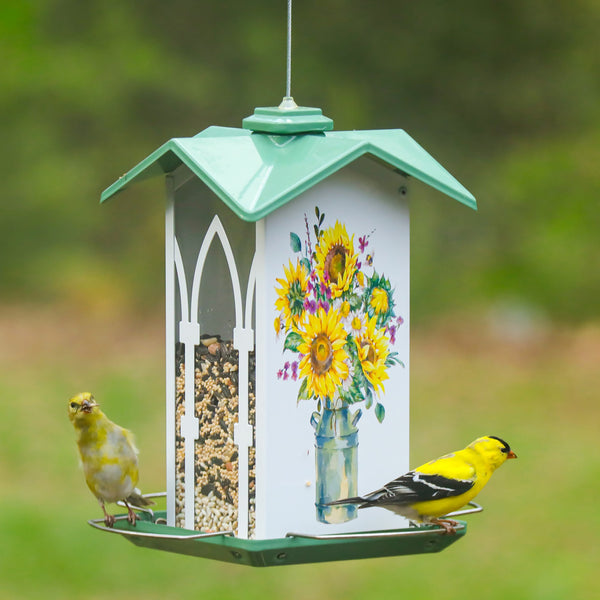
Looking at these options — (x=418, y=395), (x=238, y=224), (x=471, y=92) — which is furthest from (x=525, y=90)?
(x=238, y=224)

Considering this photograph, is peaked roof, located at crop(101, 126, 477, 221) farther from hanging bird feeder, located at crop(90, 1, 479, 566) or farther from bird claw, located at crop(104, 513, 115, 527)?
bird claw, located at crop(104, 513, 115, 527)

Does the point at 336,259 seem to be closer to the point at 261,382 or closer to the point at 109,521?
the point at 261,382

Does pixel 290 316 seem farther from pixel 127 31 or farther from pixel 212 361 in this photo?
pixel 127 31

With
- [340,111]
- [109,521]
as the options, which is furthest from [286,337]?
[340,111]

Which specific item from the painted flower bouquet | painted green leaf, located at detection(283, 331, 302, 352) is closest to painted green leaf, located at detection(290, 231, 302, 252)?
the painted flower bouquet

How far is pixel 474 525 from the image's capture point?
9906mm

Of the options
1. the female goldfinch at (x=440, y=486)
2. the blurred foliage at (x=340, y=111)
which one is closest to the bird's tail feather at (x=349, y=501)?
the female goldfinch at (x=440, y=486)

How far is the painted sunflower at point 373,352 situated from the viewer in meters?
3.91

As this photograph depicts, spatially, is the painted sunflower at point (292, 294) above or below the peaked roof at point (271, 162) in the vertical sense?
below

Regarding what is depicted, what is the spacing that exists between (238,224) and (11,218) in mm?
9251

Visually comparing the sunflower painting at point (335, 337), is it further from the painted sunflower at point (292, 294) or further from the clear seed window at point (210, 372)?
the clear seed window at point (210, 372)

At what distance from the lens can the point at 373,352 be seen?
3932 millimetres

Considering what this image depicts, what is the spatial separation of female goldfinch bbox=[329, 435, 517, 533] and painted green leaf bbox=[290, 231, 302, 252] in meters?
0.70

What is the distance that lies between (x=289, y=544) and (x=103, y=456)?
0.71 metres
